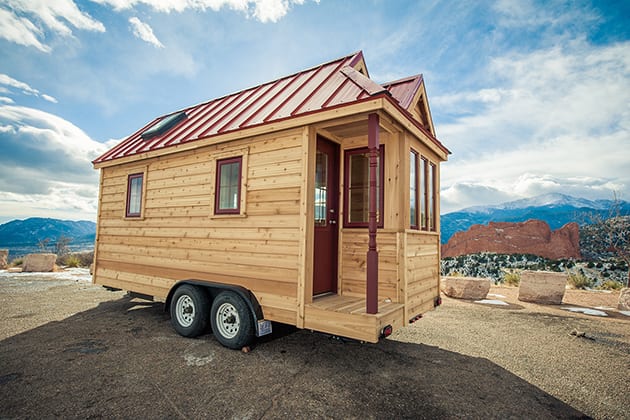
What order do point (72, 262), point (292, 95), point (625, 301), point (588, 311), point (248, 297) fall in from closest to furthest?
1. point (248, 297)
2. point (292, 95)
3. point (588, 311)
4. point (625, 301)
5. point (72, 262)

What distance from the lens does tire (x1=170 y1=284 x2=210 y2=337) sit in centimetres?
535

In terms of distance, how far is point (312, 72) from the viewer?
21.4 ft

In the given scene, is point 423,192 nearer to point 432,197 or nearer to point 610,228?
point 432,197

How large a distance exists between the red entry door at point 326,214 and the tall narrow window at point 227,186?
1387 mm

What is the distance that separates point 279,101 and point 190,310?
4.03m

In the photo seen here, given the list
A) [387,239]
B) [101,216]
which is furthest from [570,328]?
[101,216]

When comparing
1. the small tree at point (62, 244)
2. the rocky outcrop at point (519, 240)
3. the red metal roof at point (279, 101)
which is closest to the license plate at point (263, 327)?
the red metal roof at point (279, 101)

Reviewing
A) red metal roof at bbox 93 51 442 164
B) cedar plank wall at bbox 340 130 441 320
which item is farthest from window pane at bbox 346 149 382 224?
red metal roof at bbox 93 51 442 164

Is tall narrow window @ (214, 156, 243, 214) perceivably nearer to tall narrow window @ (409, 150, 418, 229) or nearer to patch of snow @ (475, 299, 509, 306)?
tall narrow window @ (409, 150, 418, 229)

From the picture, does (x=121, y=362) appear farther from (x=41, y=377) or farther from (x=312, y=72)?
(x=312, y=72)

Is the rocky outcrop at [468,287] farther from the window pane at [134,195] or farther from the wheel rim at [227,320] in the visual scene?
the window pane at [134,195]

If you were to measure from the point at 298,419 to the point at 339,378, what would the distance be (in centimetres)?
105

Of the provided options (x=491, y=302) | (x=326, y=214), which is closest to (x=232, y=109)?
(x=326, y=214)

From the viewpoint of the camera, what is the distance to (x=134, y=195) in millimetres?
7500
